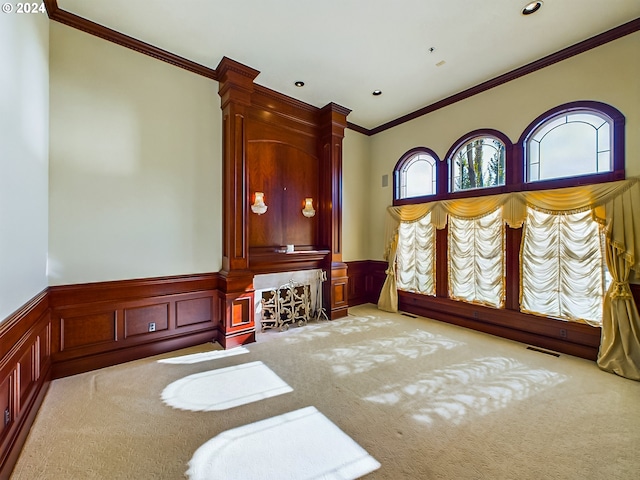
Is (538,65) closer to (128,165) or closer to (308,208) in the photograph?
(308,208)

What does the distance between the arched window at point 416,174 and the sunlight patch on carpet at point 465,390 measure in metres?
2.95

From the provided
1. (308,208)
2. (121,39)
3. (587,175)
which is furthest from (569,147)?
(121,39)

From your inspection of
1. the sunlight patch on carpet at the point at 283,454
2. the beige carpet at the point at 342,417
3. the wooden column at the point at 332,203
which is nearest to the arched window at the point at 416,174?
the wooden column at the point at 332,203

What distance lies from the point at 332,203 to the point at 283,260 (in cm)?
135

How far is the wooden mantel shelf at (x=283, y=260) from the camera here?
4215 mm

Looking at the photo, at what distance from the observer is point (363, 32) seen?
10.4 ft

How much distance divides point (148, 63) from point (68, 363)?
340cm

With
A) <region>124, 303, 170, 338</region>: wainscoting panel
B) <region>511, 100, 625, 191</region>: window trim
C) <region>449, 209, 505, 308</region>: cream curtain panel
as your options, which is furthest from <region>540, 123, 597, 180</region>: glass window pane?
<region>124, 303, 170, 338</region>: wainscoting panel

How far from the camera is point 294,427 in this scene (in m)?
2.14

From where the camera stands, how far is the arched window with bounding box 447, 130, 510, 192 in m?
4.19

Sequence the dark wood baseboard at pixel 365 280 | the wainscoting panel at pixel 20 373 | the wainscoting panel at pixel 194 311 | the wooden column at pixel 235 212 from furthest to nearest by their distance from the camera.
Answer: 1. the dark wood baseboard at pixel 365 280
2. the wooden column at pixel 235 212
3. the wainscoting panel at pixel 194 311
4. the wainscoting panel at pixel 20 373

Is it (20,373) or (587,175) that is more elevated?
(587,175)

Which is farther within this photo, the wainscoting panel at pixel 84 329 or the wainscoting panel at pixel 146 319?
the wainscoting panel at pixel 146 319
